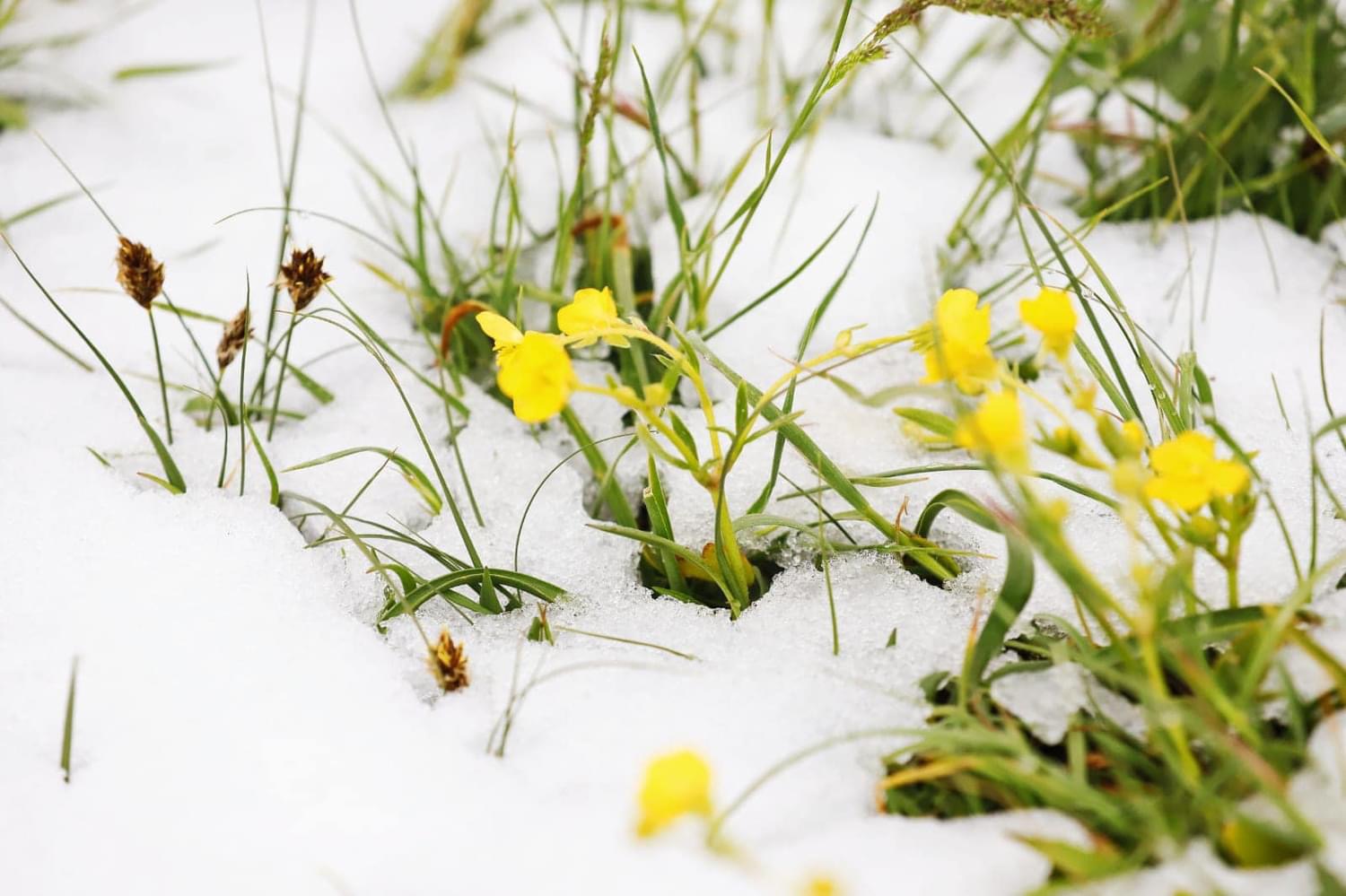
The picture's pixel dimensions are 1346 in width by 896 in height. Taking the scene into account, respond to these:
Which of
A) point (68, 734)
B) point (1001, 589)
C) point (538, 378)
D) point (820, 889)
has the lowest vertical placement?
point (820, 889)

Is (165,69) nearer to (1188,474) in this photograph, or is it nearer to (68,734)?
(68,734)

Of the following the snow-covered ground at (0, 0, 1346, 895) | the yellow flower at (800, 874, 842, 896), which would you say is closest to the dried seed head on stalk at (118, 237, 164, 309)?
the snow-covered ground at (0, 0, 1346, 895)

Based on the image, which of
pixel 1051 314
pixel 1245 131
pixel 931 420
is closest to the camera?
pixel 1051 314

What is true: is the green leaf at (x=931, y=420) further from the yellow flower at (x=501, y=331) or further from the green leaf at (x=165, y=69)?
the green leaf at (x=165, y=69)

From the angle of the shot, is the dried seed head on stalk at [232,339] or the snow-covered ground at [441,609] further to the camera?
the dried seed head on stalk at [232,339]

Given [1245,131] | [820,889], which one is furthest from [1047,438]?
[1245,131]

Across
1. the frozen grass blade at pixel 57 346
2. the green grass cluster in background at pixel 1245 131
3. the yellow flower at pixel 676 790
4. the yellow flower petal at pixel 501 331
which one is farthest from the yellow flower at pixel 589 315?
the green grass cluster in background at pixel 1245 131

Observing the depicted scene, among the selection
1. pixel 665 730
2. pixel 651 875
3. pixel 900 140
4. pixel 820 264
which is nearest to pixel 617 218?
pixel 820 264

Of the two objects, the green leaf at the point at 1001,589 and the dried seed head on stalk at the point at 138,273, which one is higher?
the dried seed head on stalk at the point at 138,273
